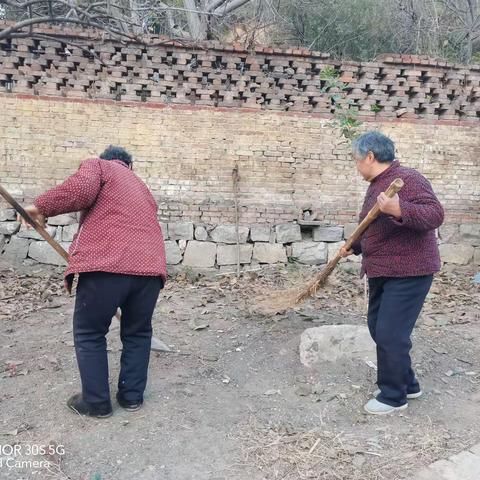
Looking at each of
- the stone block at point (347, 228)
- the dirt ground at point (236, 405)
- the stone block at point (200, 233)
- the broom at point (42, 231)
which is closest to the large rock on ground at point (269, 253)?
the stone block at point (200, 233)

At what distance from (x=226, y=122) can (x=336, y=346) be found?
11.5 ft

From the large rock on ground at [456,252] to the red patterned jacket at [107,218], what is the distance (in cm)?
507

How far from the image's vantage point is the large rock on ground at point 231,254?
6379mm

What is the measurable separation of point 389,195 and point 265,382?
1716mm

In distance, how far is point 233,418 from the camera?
10.0 feet

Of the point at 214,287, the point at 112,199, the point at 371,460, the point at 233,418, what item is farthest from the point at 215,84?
the point at 371,460

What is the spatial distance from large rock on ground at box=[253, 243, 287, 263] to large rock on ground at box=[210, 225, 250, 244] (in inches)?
9.4

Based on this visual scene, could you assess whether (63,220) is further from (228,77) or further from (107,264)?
(107,264)

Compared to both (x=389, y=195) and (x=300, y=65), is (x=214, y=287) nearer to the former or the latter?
(x=300, y=65)

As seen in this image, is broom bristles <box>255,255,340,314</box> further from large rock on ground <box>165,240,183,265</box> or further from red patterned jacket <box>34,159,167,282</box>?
red patterned jacket <box>34,159,167,282</box>

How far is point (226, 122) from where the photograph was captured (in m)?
6.21

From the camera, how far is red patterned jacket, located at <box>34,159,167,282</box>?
2631 mm

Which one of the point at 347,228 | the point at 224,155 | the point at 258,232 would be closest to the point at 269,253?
the point at 258,232

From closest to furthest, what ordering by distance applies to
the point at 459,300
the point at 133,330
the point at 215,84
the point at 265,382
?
the point at 133,330 → the point at 265,382 → the point at 459,300 → the point at 215,84
